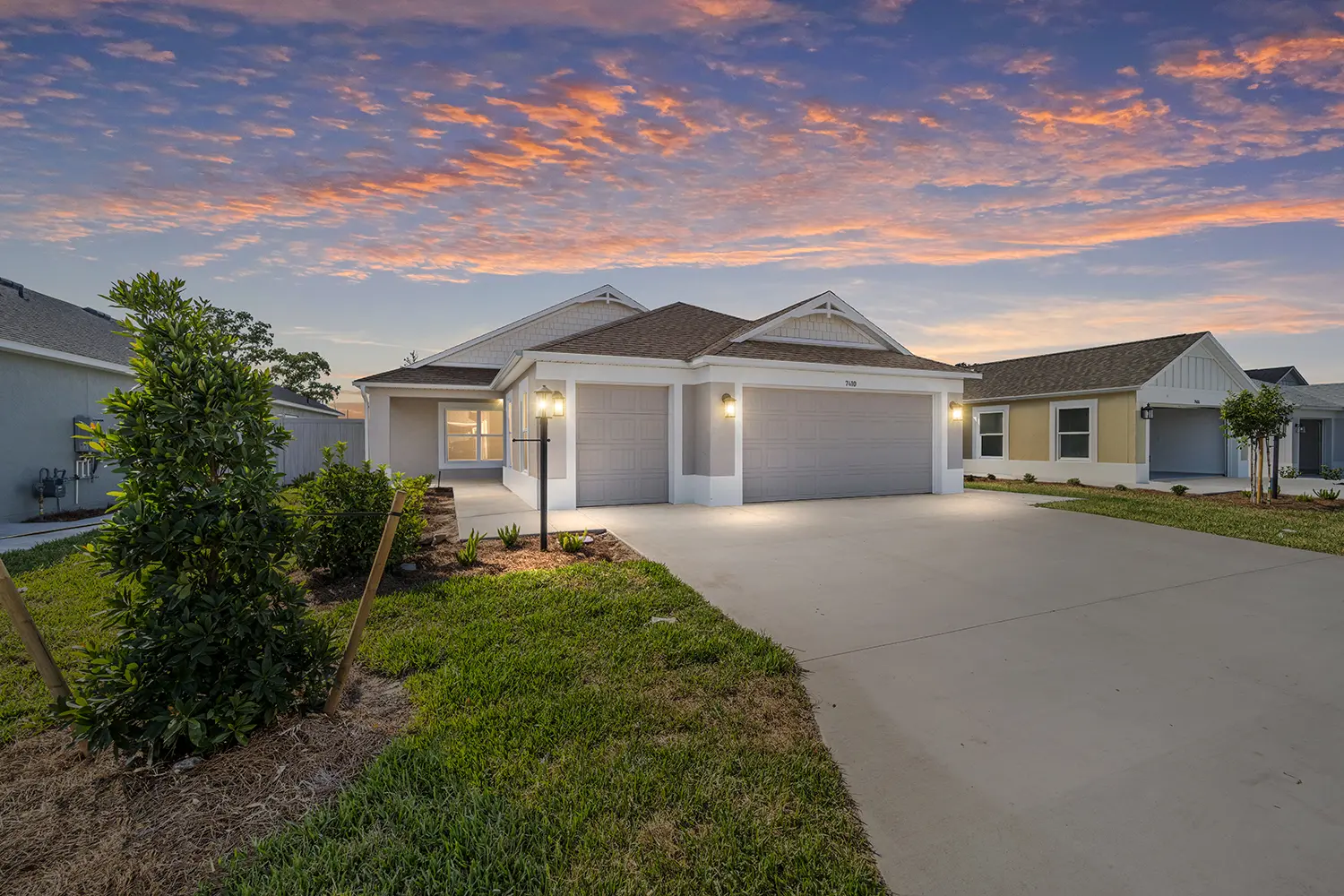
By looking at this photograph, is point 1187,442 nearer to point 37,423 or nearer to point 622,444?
point 622,444

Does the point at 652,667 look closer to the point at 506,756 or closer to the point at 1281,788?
the point at 506,756

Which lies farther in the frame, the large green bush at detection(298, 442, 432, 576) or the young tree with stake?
the young tree with stake

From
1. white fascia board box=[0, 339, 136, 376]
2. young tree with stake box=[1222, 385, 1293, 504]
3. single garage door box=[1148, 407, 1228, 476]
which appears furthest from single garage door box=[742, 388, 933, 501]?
single garage door box=[1148, 407, 1228, 476]

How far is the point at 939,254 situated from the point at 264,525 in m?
12.4

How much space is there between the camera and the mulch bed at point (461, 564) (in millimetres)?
5293

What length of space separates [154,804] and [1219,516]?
14172mm

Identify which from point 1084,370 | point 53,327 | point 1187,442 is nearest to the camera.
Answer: point 53,327

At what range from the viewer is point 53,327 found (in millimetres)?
11359

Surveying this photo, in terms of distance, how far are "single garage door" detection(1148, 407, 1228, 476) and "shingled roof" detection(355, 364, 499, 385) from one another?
72.5 feet

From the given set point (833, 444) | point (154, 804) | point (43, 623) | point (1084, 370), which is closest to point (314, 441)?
point (43, 623)

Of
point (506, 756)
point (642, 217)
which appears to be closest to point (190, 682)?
point (506, 756)

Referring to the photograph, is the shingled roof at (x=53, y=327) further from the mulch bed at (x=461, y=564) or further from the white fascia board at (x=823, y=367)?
the white fascia board at (x=823, y=367)

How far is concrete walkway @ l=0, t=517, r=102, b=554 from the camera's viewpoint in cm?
769

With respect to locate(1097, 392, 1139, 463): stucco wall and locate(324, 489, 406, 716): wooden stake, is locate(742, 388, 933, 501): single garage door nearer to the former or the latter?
locate(1097, 392, 1139, 463): stucco wall
